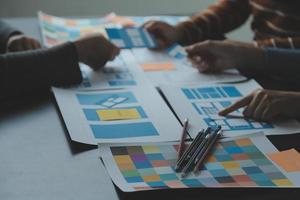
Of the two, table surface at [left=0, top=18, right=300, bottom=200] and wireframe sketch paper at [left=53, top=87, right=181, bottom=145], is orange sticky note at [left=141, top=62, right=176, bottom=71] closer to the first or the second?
wireframe sketch paper at [left=53, top=87, right=181, bottom=145]

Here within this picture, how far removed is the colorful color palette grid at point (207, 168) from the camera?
29.9 inches

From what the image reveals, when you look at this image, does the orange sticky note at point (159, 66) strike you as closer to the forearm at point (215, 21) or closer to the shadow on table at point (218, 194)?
the forearm at point (215, 21)

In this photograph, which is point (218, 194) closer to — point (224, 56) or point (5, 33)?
point (224, 56)

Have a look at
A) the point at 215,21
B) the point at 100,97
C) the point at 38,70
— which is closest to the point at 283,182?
the point at 100,97

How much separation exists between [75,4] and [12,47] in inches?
42.0

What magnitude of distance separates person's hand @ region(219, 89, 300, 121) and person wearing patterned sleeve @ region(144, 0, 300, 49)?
303mm

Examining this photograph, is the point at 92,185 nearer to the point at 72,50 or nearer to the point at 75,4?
the point at 72,50

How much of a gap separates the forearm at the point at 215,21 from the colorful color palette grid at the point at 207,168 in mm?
581

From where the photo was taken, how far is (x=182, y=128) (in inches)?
36.1

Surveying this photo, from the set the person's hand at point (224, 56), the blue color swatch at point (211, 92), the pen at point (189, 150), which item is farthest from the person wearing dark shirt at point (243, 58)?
the pen at point (189, 150)

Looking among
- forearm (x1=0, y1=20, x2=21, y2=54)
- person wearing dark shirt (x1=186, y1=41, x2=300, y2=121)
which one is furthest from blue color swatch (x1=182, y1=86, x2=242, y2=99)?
forearm (x1=0, y1=20, x2=21, y2=54)

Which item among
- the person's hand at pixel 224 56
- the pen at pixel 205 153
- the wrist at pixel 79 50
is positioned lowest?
the pen at pixel 205 153

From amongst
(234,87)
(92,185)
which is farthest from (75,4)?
(92,185)

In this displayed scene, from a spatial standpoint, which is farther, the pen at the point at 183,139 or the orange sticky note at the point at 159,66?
the orange sticky note at the point at 159,66
